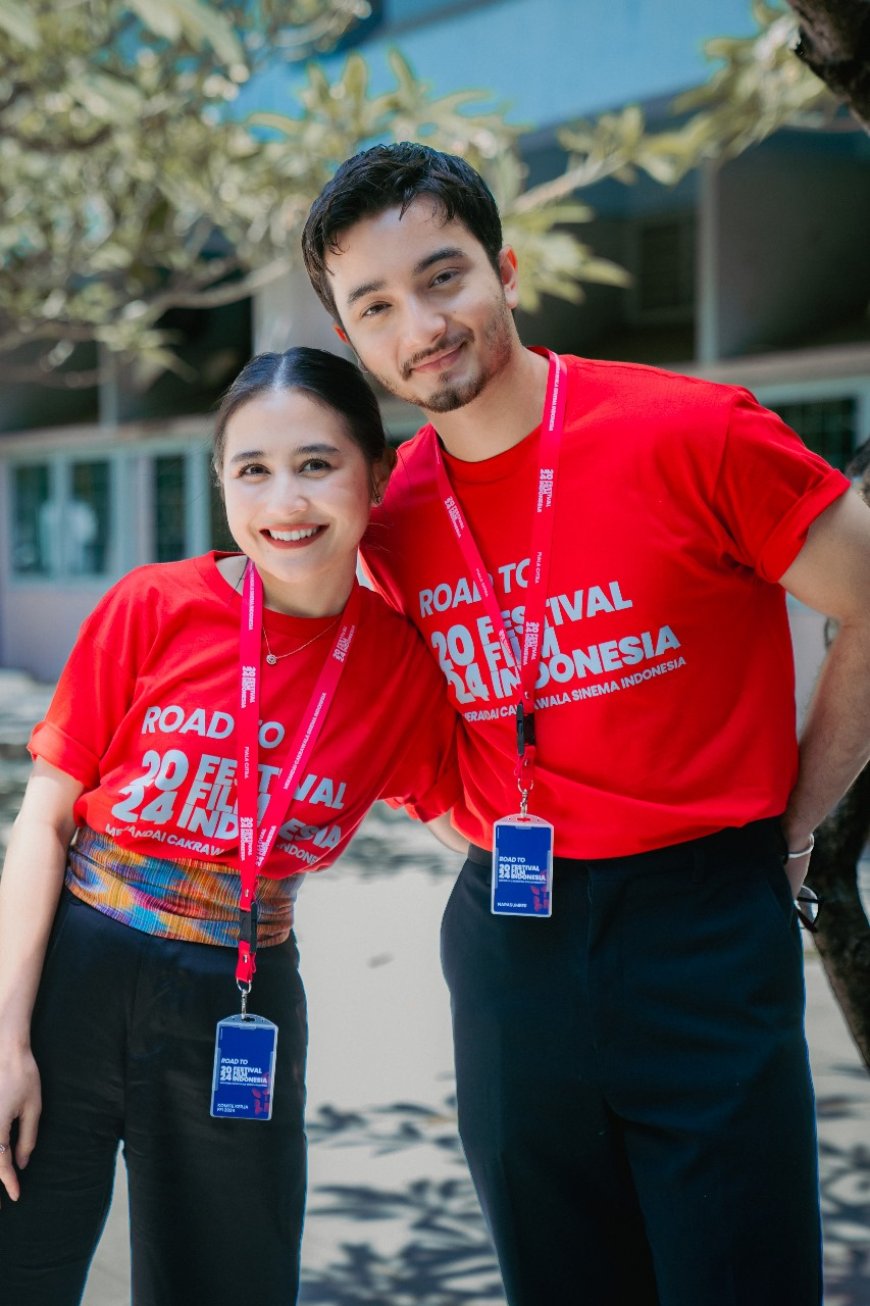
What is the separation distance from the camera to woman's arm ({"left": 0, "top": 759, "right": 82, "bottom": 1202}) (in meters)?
2.06

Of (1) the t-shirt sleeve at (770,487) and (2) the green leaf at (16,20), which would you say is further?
(2) the green leaf at (16,20)

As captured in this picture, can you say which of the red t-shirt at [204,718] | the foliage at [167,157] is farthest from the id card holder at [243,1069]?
the foliage at [167,157]

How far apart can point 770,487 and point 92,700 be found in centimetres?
104

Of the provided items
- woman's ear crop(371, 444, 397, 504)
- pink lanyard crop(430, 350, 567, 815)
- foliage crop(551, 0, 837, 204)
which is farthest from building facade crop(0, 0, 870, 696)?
pink lanyard crop(430, 350, 567, 815)

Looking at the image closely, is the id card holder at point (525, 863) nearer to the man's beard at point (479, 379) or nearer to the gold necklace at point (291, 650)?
the gold necklace at point (291, 650)

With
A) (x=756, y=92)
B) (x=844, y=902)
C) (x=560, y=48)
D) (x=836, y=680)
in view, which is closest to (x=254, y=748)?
(x=836, y=680)

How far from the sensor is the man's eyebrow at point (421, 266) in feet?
7.01

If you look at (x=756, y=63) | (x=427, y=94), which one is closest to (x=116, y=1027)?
(x=756, y=63)

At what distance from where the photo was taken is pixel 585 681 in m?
2.10

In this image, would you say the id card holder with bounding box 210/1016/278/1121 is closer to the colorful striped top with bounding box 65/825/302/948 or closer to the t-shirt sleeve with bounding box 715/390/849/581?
the colorful striped top with bounding box 65/825/302/948

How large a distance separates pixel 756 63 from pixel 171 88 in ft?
10.0

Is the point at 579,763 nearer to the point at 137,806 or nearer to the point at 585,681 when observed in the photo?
the point at 585,681

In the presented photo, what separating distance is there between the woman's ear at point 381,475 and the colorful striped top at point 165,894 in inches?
25.0

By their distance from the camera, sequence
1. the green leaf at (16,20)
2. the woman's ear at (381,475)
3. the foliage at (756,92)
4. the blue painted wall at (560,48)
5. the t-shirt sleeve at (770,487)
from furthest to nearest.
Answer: the blue painted wall at (560,48), the foliage at (756,92), the green leaf at (16,20), the woman's ear at (381,475), the t-shirt sleeve at (770,487)
